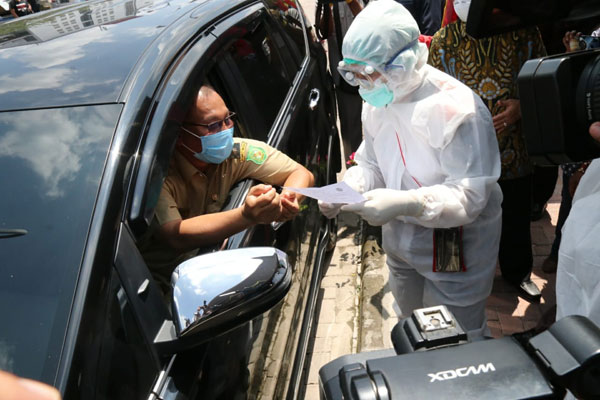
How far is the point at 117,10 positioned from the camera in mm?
2225

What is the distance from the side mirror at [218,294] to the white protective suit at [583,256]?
2.36 ft

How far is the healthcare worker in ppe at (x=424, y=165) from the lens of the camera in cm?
178

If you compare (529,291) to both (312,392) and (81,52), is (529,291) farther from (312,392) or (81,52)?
(81,52)

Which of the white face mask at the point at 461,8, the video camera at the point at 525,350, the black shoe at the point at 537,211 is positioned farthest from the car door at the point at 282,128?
the black shoe at the point at 537,211

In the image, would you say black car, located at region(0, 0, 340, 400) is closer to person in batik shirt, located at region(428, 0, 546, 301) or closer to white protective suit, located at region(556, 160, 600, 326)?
white protective suit, located at region(556, 160, 600, 326)

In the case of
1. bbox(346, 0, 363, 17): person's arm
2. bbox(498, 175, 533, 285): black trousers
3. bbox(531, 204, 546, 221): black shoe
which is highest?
bbox(346, 0, 363, 17): person's arm

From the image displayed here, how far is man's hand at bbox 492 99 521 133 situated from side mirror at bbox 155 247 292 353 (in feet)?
5.26

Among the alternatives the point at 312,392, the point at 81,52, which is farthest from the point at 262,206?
the point at 312,392

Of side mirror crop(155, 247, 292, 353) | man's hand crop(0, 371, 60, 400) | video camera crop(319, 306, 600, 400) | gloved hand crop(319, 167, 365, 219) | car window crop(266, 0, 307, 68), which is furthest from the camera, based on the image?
car window crop(266, 0, 307, 68)

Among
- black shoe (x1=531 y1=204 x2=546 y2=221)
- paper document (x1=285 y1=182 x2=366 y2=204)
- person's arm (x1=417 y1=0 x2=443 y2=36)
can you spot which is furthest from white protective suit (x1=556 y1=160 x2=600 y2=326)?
person's arm (x1=417 y1=0 x2=443 y2=36)

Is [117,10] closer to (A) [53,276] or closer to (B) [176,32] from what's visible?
(B) [176,32]

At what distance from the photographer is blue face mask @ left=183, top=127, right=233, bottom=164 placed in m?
1.88

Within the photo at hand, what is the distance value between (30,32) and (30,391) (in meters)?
1.70

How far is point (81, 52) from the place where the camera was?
5.47 ft
